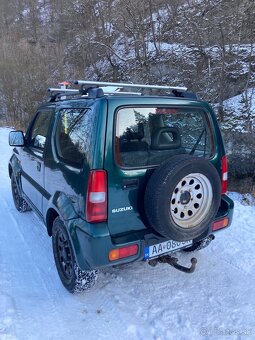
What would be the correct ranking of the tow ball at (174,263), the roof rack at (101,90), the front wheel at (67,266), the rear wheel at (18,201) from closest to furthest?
the roof rack at (101,90) → the front wheel at (67,266) → the tow ball at (174,263) → the rear wheel at (18,201)

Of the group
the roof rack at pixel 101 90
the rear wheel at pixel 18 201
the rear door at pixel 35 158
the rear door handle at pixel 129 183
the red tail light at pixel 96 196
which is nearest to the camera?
the red tail light at pixel 96 196

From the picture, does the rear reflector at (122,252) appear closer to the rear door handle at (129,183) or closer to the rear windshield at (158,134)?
the rear door handle at (129,183)

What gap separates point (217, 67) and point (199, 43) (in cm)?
240

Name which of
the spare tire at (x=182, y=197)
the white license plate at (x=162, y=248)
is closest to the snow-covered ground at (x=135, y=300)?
the white license plate at (x=162, y=248)

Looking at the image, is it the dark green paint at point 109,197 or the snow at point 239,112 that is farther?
the snow at point 239,112

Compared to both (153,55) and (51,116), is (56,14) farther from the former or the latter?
(51,116)

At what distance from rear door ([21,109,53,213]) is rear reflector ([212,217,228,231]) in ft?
6.14

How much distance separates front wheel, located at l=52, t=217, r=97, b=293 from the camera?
2811mm

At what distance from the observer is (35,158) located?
3.79m

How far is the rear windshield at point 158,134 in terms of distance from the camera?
2.57 meters

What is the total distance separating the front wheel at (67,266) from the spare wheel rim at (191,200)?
37.9 inches

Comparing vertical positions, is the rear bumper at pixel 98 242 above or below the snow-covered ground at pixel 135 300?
above

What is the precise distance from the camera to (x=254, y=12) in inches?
547

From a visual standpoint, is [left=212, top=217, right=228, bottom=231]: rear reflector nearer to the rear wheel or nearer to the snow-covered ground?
the snow-covered ground
